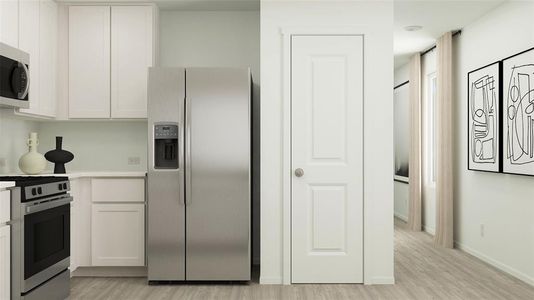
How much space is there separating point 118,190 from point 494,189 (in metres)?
3.54

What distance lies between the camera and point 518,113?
3965 mm

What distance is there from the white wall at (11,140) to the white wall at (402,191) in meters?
5.24

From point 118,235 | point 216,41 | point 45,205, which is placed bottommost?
point 118,235

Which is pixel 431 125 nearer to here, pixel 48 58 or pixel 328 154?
pixel 328 154

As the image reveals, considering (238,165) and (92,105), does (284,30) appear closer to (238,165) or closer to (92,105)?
(238,165)

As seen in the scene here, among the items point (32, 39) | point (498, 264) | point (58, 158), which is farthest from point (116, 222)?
point (498, 264)

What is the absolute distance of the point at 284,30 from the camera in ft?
12.7

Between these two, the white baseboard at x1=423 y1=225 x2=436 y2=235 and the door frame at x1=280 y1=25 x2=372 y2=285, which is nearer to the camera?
the door frame at x1=280 y1=25 x2=372 y2=285

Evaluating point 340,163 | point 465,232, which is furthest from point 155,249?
point 465,232

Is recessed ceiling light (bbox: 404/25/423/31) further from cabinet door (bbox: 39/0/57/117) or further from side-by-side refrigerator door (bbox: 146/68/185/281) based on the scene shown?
cabinet door (bbox: 39/0/57/117)

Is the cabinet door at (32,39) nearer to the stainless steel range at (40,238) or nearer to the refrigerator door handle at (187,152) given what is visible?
the stainless steel range at (40,238)

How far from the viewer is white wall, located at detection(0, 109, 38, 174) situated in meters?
A: 3.92

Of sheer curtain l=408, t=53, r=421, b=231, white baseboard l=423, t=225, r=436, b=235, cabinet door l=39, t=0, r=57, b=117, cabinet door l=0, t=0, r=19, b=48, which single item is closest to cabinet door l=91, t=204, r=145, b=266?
cabinet door l=39, t=0, r=57, b=117

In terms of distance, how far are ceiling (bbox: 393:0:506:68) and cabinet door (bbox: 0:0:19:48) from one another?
323 cm
